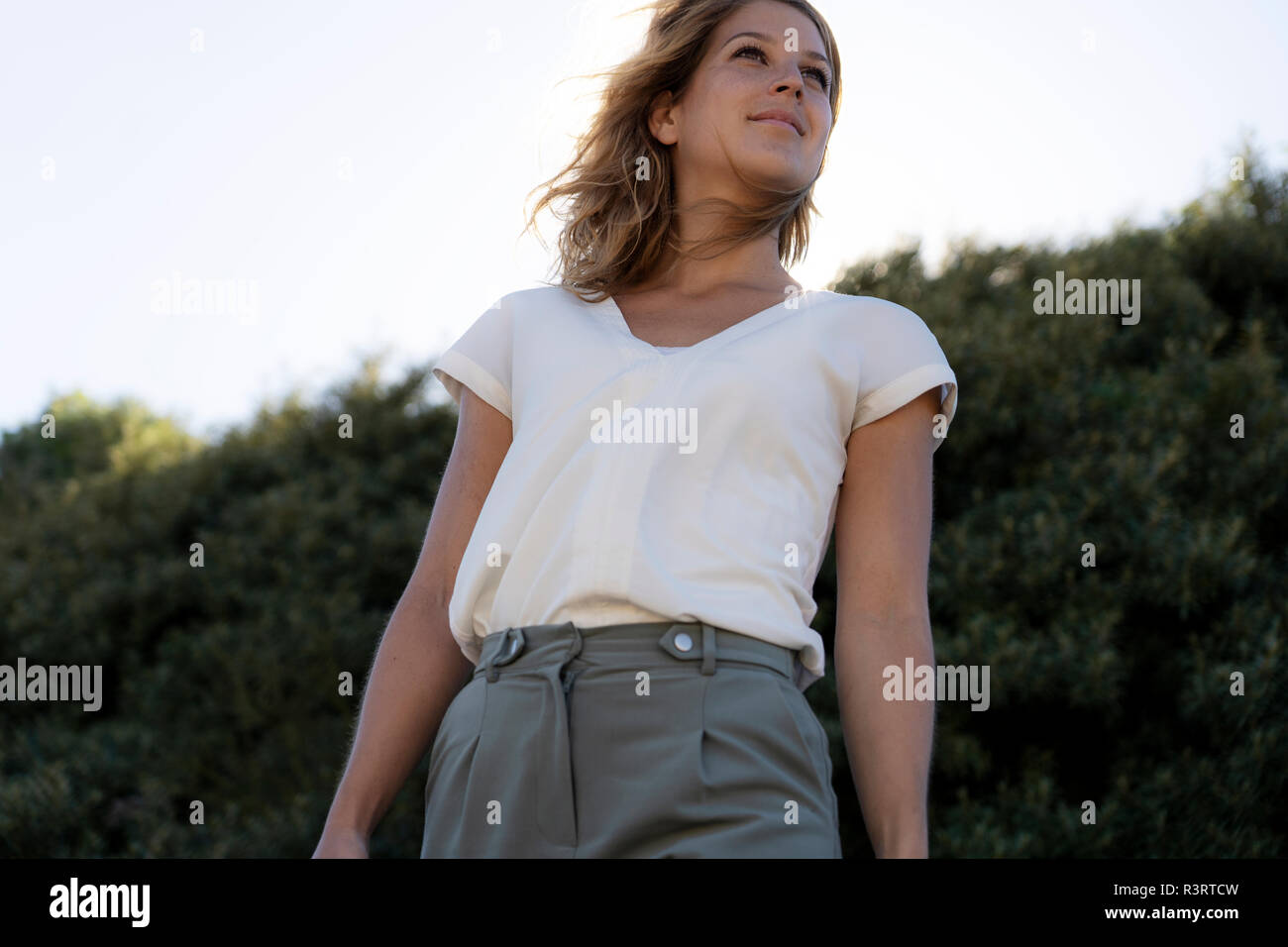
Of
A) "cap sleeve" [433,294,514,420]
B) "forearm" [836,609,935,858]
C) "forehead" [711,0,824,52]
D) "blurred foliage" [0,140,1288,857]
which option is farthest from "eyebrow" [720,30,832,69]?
"blurred foliage" [0,140,1288,857]

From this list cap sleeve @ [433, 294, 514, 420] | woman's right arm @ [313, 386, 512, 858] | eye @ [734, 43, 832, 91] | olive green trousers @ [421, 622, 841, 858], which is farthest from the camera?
eye @ [734, 43, 832, 91]

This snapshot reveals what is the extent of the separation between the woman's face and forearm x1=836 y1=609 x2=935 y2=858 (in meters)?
0.80

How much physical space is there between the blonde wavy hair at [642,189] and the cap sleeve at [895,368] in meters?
0.35

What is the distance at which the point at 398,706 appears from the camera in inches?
75.7

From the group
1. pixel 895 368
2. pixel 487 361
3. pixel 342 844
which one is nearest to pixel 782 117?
pixel 895 368

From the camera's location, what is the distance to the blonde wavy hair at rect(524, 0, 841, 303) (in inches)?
86.9

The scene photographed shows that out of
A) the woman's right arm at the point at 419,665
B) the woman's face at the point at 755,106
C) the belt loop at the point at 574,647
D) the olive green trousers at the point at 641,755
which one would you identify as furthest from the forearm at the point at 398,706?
the woman's face at the point at 755,106

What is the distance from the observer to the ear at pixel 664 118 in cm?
237

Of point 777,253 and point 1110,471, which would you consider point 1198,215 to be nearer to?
point 1110,471

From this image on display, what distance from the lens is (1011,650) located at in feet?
14.6

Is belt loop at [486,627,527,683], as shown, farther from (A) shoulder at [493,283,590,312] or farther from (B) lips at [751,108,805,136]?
(B) lips at [751,108,805,136]

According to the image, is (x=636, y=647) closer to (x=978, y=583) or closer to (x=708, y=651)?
(x=708, y=651)

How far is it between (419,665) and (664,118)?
1.14 m
